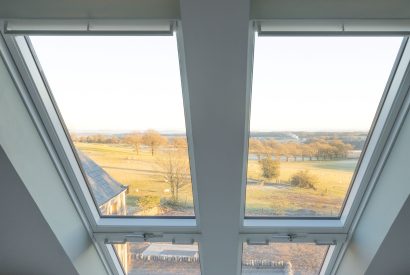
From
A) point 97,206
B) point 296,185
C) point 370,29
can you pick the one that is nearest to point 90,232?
point 97,206

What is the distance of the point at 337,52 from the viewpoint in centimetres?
165

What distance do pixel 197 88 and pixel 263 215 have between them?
126 centimetres

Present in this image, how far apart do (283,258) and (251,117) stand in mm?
1454

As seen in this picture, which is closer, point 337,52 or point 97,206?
point 337,52

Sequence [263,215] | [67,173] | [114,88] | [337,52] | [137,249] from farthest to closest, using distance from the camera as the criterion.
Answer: [137,249], [263,215], [67,173], [114,88], [337,52]

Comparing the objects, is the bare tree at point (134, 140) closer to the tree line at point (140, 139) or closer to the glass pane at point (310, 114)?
the tree line at point (140, 139)

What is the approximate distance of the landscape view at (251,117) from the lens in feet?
5.43

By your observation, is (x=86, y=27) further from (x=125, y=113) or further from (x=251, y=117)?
(x=251, y=117)

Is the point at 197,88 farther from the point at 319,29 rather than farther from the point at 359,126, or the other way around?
the point at 359,126

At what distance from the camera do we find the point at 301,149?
6.46 feet

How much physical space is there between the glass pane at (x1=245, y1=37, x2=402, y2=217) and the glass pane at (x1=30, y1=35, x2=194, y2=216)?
456mm

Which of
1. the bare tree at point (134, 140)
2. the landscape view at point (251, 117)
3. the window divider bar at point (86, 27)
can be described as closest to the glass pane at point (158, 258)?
the landscape view at point (251, 117)

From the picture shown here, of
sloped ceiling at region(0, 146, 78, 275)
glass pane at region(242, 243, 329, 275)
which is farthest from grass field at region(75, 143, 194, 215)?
glass pane at region(242, 243, 329, 275)

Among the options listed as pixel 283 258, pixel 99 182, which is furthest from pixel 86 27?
pixel 283 258
